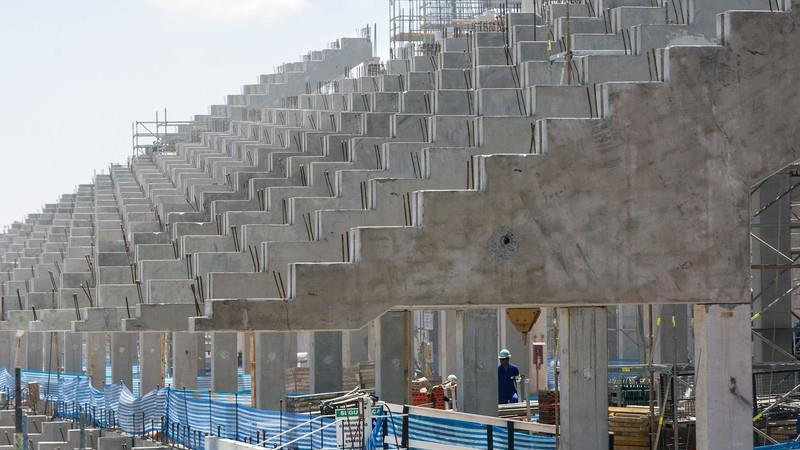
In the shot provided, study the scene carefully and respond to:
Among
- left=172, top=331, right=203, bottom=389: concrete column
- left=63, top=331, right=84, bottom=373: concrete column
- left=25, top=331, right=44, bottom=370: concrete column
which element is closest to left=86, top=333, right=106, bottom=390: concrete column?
left=63, top=331, right=84, bottom=373: concrete column

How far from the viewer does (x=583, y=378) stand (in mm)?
19656

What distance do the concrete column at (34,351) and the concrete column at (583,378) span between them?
43.8 metres

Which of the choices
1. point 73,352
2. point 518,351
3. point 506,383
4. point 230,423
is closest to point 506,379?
point 506,383

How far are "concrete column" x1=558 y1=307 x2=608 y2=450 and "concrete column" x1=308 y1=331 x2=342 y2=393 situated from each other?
535 inches

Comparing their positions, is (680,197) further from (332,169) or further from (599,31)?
(332,169)

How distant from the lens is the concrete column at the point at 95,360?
45.9 m

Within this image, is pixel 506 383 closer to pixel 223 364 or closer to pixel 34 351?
pixel 223 364

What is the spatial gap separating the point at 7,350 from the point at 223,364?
2277 centimetres

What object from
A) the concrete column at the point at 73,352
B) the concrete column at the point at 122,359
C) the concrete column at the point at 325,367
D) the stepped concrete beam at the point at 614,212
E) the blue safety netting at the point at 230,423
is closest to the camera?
the stepped concrete beam at the point at 614,212

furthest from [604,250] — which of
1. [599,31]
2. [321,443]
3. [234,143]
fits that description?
[234,143]

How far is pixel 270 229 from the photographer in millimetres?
26703

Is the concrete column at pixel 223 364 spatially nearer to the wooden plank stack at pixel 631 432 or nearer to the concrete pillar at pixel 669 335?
the concrete pillar at pixel 669 335

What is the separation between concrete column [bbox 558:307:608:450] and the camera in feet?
62.7

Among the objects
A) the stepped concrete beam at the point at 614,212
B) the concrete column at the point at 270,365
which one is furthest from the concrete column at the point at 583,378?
the concrete column at the point at 270,365
